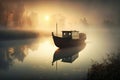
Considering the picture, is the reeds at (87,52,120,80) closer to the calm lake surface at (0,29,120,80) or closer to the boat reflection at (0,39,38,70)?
the calm lake surface at (0,29,120,80)

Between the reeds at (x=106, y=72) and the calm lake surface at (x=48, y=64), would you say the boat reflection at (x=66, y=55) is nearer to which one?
the calm lake surface at (x=48, y=64)

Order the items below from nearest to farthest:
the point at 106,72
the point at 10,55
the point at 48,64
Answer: the point at 106,72
the point at 48,64
the point at 10,55

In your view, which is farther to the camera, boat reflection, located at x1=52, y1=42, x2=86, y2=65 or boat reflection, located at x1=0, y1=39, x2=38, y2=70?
boat reflection, located at x1=52, y1=42, x2=86, y2=65

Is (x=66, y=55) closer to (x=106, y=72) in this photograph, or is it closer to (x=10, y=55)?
(x=10, y=55)

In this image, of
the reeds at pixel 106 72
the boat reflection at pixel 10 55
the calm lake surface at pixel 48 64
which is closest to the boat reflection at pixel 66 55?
the calm lake surface at pixel 48 64

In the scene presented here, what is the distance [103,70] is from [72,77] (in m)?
5.14

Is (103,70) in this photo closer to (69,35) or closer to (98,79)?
(98,79)

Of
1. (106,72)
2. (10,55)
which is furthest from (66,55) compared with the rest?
(106,72)

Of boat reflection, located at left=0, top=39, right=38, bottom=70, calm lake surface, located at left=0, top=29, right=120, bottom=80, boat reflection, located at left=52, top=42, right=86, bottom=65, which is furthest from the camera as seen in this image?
boat reflection, located at left=52, top=42, right=86, bottom=65

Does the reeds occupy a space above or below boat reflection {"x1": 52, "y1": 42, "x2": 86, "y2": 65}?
above

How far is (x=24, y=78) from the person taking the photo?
19375 mm

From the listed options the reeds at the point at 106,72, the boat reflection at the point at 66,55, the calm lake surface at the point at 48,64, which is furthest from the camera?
the boat reflection at the point at 66,55

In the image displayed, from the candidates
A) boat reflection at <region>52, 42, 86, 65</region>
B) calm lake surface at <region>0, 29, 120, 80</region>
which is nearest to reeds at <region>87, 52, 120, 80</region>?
calm lake surface at <region>0, 29, 120, 80</region>

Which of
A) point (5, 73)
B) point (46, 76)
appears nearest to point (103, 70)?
point (46, 76)
